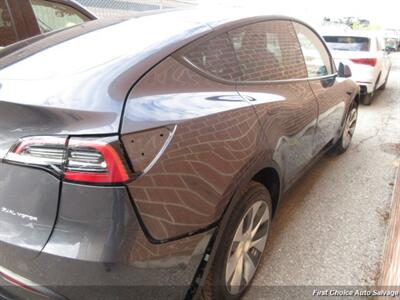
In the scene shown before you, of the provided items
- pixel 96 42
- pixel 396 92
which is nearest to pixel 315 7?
pixel 396 92

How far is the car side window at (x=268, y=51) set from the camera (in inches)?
78.6

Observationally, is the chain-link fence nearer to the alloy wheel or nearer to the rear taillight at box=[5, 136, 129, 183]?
the alloy wheel

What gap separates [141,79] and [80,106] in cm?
28

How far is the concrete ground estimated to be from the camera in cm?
228

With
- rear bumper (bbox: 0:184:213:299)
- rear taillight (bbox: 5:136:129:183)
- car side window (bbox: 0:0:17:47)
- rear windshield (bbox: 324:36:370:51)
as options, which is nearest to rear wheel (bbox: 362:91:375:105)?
rear windshield (bbox: 324:36:370:51)

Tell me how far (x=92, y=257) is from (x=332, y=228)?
7.25 feet

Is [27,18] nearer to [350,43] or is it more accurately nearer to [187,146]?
[187,146]

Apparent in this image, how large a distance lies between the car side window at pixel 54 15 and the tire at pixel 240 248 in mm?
2812

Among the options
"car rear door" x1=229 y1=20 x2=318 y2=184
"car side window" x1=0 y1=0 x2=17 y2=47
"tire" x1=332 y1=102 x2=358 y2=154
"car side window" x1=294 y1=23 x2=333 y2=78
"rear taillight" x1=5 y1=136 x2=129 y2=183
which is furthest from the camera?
"tire" x1=332 y1=102 x2=358 y2=154

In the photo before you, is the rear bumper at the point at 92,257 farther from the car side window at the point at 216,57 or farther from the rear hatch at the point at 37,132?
the car side window at the point at 216,57

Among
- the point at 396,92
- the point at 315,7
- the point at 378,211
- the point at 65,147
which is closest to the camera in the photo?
the point at 65,147

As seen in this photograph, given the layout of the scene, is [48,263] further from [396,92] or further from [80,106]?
[396,92]

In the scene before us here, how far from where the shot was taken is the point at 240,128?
1.73 meters

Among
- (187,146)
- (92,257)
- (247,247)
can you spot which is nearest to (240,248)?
(247,247)
